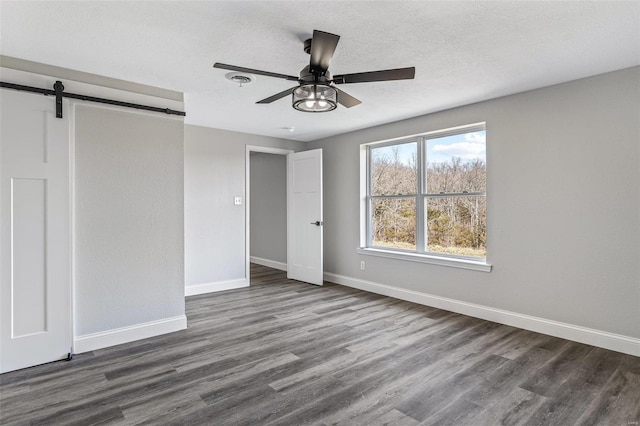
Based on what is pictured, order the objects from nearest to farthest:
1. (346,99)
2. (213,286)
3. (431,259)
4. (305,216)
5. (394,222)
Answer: (346,99) → (431,259) → (394,222) → (213,286) → (305,216)

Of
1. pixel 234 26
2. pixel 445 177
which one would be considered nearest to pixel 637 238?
pixel 445 177

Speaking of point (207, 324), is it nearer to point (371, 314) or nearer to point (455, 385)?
point (371, 314)

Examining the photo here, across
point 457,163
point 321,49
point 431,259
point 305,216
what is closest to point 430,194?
point 457,163

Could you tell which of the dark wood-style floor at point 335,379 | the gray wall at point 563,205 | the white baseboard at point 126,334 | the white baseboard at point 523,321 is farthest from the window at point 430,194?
the white baseboard at point 126,334

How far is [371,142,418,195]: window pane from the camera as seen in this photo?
475cm

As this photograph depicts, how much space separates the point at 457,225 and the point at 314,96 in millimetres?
2734

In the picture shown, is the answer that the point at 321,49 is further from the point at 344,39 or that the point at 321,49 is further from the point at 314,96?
the point at 344,39

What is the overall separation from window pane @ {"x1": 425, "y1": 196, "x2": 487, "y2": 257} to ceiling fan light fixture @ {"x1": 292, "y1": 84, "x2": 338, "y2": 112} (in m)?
2.45

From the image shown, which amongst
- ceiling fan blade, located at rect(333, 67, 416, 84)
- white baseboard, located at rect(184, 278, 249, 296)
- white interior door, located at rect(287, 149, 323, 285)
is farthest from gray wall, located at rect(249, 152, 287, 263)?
ceiling fan blade, located at rect(333, 67, 416, 84)

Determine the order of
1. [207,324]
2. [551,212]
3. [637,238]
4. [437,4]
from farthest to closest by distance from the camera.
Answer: [207,324], [551,212], [637,238], [437,4]

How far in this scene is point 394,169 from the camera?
16.4 ft

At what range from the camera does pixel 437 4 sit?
6.63 ft

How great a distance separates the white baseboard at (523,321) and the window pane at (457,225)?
0.61 meters

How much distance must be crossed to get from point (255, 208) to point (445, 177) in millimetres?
4433
